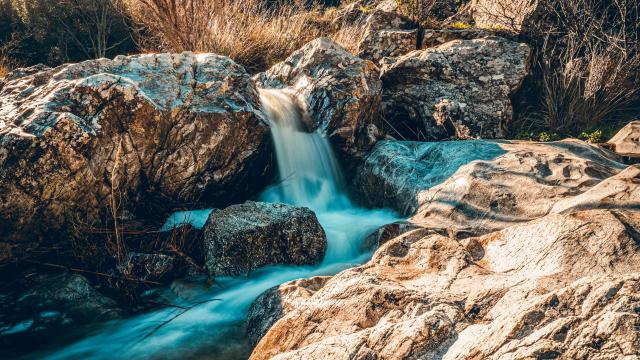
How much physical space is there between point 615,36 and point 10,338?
28.8ft

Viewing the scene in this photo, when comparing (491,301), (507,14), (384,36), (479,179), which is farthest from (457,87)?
(491,301)

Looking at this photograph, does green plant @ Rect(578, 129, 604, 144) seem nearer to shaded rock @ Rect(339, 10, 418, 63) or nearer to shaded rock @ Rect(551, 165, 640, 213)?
shaded rock @ Rect(339, 10, 418, 63)

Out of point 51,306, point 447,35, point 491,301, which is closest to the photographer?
point 491,301

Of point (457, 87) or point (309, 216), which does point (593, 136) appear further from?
point (309, 216)

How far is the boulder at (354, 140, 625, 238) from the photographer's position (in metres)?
4.70

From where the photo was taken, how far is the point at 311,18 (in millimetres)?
11805

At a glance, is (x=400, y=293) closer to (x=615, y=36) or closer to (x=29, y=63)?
(x=615, y=36)

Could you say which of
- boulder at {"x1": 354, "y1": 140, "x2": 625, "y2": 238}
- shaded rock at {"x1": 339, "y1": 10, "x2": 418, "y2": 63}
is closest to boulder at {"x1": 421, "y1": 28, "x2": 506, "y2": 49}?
shaded rock at {"x1": 339, "y1": 10, "x2": 418, "y2": 63}

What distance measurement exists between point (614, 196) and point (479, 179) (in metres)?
1.48

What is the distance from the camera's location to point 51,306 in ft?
13.7

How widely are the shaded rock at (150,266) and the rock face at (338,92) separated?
2911 mm

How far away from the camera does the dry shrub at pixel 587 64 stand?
7.65 m

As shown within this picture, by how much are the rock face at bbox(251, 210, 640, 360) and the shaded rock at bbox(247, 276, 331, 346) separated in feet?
1.26

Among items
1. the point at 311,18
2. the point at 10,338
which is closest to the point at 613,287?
the point at 10,338
